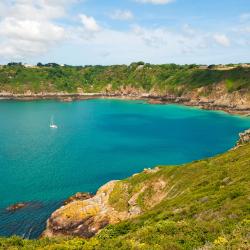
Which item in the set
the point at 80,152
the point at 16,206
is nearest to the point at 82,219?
the point at 16,206

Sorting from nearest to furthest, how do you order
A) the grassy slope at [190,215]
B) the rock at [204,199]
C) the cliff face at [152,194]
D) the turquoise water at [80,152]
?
the grassy slope at [190,215], the rock at [204,199], the cliff face at [152,194], the turquoise water at [80,152]

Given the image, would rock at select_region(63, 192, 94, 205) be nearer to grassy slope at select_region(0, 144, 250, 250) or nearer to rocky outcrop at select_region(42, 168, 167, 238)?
rocky outcrop at select_region(42, 168, 167, 238)

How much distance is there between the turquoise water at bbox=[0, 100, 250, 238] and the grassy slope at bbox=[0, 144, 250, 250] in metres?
19.5

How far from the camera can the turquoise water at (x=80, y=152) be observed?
270ft

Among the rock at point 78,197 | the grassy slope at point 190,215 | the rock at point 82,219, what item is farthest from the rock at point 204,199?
the rock at point 78,197

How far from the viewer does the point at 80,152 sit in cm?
12669

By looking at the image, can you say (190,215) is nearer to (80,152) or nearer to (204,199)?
(204,199)

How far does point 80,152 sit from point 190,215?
88.8 meters

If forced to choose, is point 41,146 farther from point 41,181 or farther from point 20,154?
point 41,181

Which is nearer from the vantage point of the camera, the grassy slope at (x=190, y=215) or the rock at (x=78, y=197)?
the grassy slope at (x=190, y=215)

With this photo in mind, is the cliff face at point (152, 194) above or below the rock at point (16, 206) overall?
above

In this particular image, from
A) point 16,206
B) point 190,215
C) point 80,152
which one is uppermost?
point 190,215

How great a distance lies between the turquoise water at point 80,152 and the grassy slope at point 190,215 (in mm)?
19506

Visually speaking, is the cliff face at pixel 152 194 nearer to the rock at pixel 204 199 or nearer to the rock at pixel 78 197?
the rock at pixel 204 199
